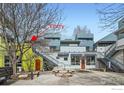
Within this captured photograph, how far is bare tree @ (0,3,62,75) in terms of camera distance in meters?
6.69

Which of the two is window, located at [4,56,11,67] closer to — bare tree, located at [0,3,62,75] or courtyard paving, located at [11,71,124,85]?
bare tree, located at [0,3,62,75]

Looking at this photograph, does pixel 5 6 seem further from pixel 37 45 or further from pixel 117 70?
pixel 117 70

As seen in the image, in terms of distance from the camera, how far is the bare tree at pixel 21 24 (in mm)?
6688

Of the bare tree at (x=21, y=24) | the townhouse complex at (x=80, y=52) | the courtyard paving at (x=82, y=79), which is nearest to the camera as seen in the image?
the courtyard paving at (x=82, y=79)

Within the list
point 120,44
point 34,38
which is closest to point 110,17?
point 120,44

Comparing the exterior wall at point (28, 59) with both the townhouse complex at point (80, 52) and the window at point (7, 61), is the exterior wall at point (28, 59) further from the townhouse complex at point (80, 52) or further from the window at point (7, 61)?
the window at point (7, 61)

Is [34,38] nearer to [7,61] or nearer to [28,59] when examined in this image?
[28,59]

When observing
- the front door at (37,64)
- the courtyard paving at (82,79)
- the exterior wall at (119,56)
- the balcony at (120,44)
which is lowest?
the courtyard paving at (82,79)

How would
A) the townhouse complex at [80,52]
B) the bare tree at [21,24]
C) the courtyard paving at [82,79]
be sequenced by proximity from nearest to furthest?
the courtyard paving at [82,79], the townhouse complex at [80,52], the bare tree at [21,24]

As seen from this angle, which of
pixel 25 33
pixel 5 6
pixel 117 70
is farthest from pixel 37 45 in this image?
pixel 117 70

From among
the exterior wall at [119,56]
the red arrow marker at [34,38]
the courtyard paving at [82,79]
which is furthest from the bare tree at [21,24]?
the exterior wall at [119,56]

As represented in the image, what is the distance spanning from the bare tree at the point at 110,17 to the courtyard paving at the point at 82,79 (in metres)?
0.66

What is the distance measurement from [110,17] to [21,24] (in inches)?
50.0

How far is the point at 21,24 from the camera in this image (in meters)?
6.70
